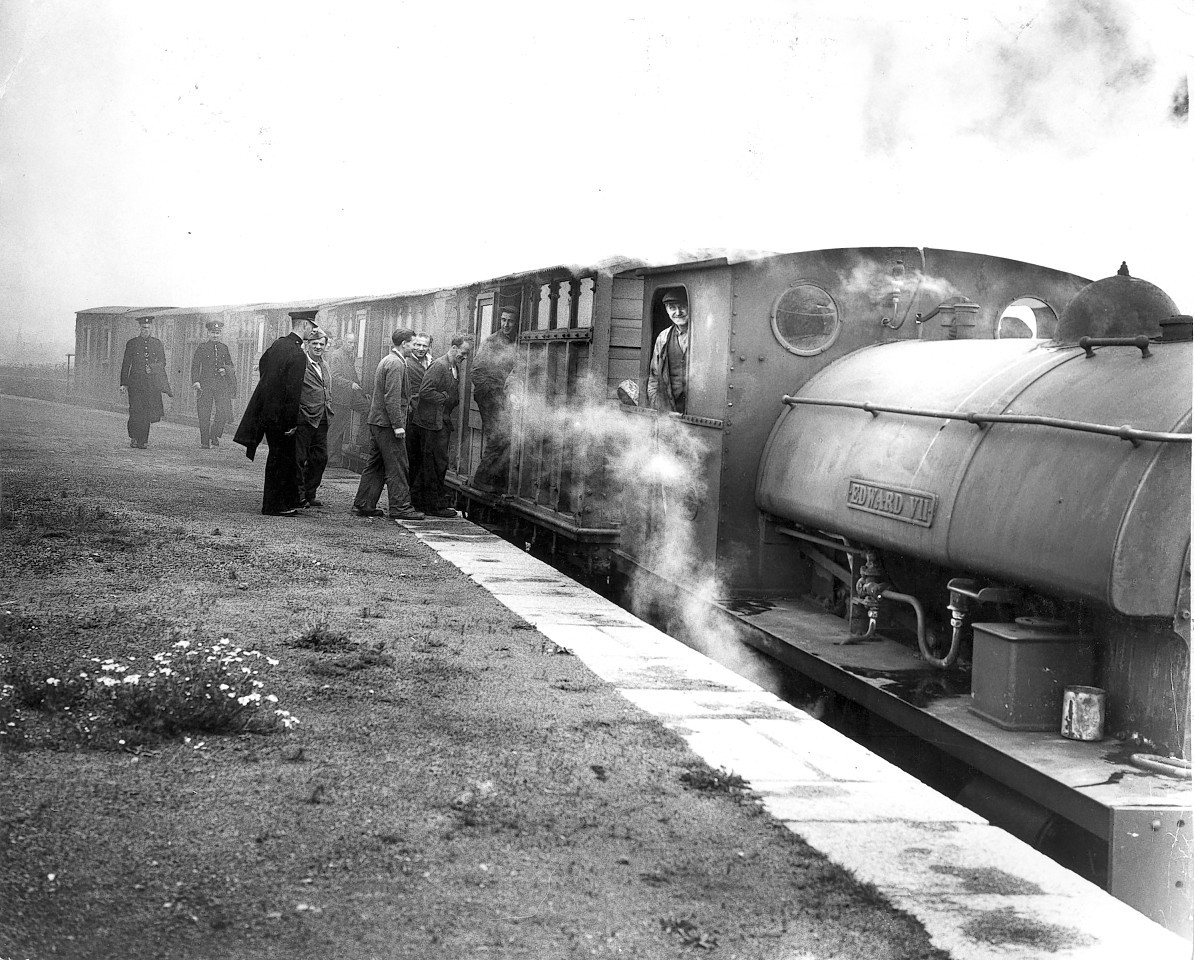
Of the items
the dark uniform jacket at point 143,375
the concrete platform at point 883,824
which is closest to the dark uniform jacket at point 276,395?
the concrete platform at point 883,824

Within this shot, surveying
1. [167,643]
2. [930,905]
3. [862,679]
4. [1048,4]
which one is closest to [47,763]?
[167,643]

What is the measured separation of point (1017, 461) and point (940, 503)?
487 mm

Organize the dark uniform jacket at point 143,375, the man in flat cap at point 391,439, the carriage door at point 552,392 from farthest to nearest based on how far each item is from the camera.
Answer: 1. the dark uniform jacket at point 143,375
2. the man in flat cap at point 391,439
3. the carriage door at point 552,392

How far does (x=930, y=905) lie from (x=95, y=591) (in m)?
4.94

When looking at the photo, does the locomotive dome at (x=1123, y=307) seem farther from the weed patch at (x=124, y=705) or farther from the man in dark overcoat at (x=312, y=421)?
the man in dark overcoat at (x=312, y=421)

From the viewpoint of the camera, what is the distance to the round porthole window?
6.85m

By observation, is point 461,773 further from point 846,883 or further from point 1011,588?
point 1011,588

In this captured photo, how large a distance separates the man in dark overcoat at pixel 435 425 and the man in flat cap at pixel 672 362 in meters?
3.98

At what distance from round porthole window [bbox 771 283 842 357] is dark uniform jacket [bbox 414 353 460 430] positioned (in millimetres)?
5298

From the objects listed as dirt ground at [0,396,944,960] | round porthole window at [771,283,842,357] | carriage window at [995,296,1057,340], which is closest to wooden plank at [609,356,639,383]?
round porthole window at [771,283,842,357]

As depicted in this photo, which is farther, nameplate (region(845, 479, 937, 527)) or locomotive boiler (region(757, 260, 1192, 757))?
nameplate (region(845, 479, 937, 527))

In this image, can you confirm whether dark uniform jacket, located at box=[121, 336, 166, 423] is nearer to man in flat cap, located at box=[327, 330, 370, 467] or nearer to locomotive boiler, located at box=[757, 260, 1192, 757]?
man in flat cap, located at box=[327, 330, 370, 467]

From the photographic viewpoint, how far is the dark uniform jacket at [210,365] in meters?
16.3

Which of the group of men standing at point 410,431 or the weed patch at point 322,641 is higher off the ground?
the group of men standing at point 410,431
